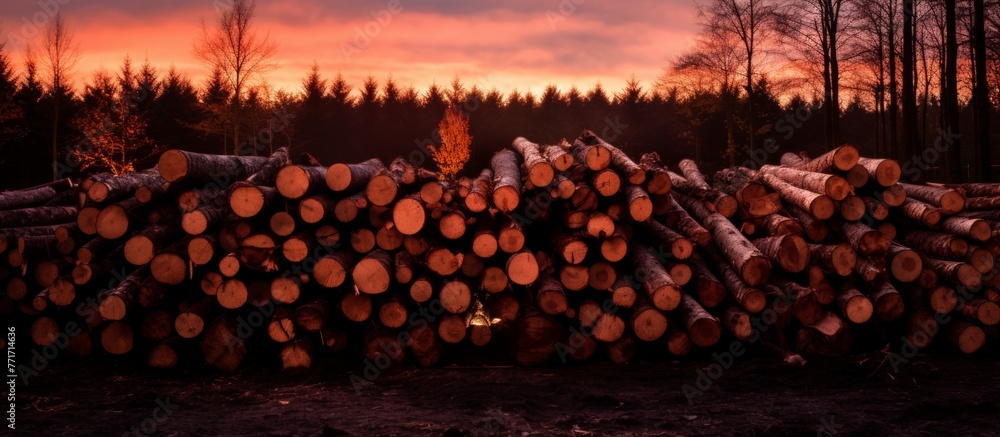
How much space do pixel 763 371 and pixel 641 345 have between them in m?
1.10

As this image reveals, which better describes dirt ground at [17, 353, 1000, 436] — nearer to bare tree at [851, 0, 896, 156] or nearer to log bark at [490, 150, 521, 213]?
log bark at [490, 150, 521, 213]

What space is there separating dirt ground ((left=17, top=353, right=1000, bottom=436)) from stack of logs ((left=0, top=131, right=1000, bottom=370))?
0.28 meters

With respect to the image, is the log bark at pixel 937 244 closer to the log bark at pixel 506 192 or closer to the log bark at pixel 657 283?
the log bark at pixel 657 283

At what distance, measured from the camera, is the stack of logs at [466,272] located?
572cm

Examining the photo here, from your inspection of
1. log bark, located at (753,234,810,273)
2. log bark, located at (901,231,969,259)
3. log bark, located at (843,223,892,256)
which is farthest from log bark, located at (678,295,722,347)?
log bark, located at (901,231,969,259)

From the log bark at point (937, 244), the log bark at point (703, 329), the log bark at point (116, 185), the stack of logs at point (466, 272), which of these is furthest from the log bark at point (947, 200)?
the log bark at point (116, 185)

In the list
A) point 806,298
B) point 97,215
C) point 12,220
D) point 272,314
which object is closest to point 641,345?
point 806,298

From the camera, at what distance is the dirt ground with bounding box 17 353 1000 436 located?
4168 millimetres

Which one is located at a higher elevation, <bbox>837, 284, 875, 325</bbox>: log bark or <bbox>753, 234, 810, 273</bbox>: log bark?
<bbox>753, 234, 810, 273</bbox>: log bark

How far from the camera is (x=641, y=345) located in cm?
606

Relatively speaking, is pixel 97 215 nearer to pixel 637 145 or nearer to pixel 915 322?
pixel 915 322

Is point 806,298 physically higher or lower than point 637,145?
lower

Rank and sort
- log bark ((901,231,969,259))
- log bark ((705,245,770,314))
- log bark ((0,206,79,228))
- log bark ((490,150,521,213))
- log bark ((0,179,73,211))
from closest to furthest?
log bark ((705,245,770,314)) → log bark ((490,150,521,213)) → log bark ((901,231,969,259)) → log bark ((0,206,79,228)) → log bark ((0,179,73,211))

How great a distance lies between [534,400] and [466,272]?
5.00 feet
